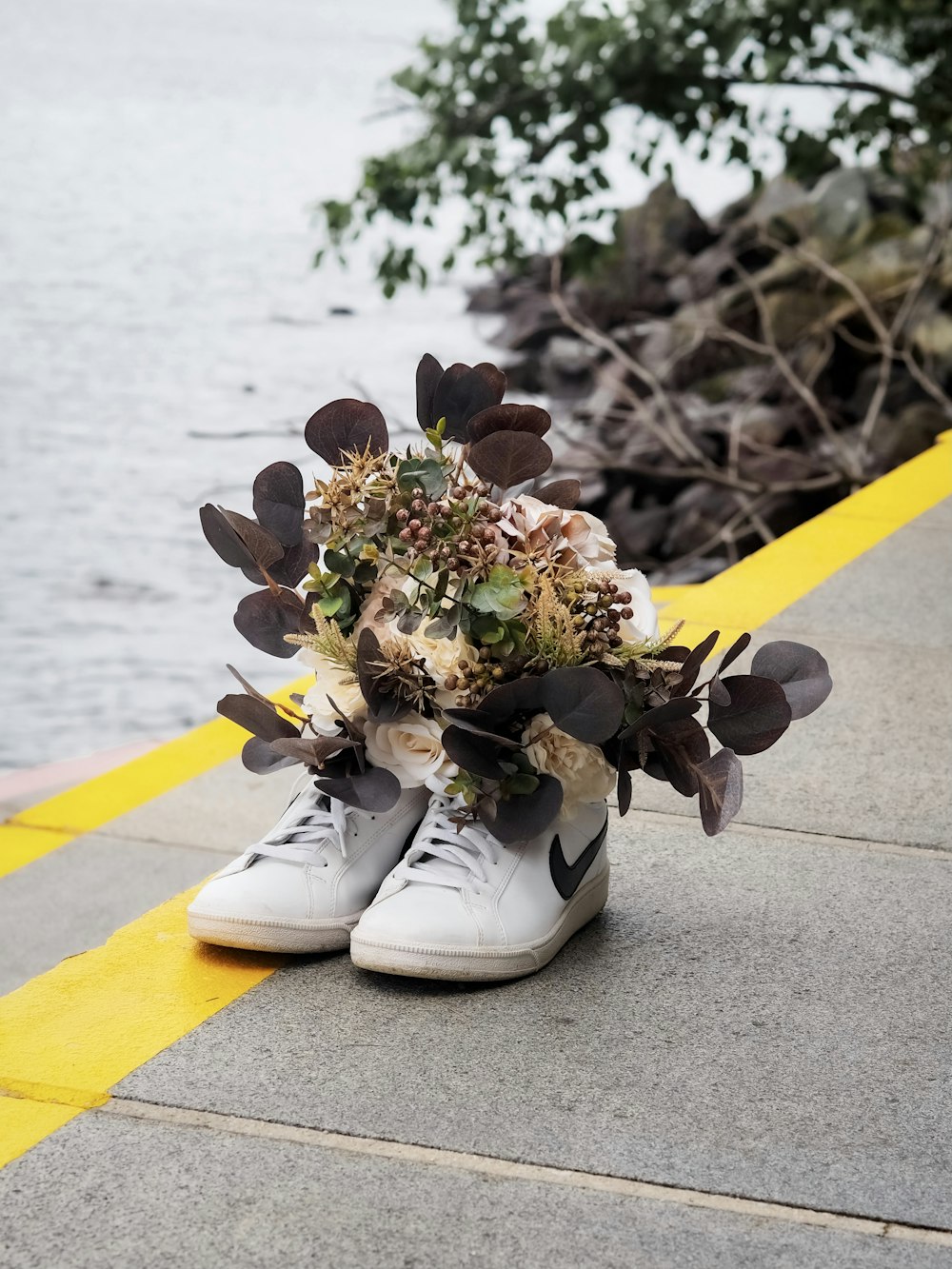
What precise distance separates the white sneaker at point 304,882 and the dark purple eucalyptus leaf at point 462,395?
558 millimetres

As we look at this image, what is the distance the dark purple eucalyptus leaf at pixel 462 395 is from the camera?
2.06 metres

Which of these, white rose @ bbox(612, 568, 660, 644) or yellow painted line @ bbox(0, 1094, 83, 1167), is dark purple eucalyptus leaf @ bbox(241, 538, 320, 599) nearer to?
white rose @ bbox(612, 568, 660, 644)

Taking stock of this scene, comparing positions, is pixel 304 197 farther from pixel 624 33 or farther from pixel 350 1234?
pixel 350 1234

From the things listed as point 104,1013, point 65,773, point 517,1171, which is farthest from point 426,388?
point 65,773

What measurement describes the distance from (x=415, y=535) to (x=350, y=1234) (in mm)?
845

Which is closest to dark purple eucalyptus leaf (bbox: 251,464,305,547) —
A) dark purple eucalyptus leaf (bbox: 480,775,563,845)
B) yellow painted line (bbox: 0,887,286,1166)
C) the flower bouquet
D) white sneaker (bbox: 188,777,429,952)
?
the flower bouquet

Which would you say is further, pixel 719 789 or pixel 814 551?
pixel 814 551

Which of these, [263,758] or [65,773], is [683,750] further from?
[65,773]

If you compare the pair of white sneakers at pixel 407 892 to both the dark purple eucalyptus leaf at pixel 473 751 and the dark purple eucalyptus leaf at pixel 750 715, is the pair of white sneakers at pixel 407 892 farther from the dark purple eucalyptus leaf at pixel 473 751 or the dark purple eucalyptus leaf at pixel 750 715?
the dark purple eucalyptus leaf at pixel 750 715

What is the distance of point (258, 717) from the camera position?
202cm

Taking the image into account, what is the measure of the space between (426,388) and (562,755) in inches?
22.5

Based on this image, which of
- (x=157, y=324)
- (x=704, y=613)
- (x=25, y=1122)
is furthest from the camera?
(x=157, y=324)

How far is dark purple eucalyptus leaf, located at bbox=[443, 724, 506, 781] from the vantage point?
6.07 ft

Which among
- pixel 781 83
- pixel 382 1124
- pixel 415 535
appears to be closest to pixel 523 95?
pixel 781 83
